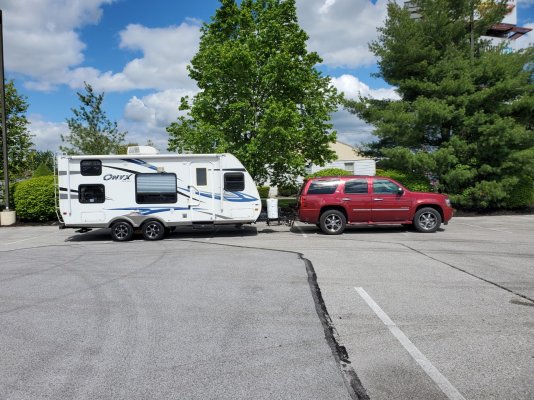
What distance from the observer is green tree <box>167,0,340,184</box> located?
1614 cm

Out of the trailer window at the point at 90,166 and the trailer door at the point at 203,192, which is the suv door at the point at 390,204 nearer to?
the trailer door at the point at 203,192

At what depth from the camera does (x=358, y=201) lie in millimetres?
12938

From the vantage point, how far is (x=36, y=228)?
55.9 feet

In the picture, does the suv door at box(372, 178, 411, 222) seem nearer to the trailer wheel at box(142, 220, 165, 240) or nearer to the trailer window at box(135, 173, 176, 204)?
the trailer window at box(135, 173, 176, 204)

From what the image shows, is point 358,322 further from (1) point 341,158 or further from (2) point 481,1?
(1) point 341,158

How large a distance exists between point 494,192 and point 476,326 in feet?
48.1

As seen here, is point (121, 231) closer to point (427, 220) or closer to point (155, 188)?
point (155, 188)

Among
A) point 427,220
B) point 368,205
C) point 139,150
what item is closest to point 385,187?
point 368,205

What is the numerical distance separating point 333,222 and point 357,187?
1.41m

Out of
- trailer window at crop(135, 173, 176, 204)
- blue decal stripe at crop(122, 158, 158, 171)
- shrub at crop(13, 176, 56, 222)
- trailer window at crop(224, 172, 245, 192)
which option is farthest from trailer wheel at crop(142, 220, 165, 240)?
shrub at crop(13, 176, 56, 222)

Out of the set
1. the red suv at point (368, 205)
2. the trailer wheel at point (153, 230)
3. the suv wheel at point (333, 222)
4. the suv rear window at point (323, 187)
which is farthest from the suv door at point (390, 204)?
the trailer wheel at point (153, 230)

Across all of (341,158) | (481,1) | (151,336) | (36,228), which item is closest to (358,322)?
(151,336)

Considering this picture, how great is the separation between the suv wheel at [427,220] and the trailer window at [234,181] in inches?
229

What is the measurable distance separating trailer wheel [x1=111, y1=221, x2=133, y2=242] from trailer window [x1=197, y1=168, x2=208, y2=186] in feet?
8.70
